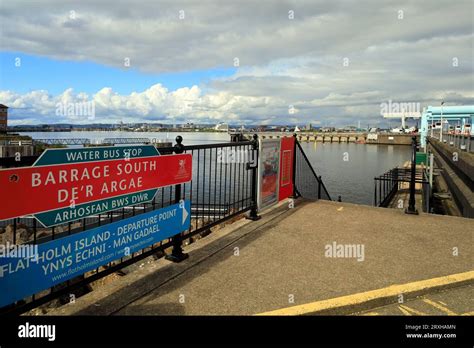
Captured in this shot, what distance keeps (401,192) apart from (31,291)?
24867 millimetres

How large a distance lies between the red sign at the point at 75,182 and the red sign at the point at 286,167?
12.8 feet

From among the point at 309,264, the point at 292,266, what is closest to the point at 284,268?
the point at 292,266

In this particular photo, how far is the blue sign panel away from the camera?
2.77 meters

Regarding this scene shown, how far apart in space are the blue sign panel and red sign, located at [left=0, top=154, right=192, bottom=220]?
0.34m

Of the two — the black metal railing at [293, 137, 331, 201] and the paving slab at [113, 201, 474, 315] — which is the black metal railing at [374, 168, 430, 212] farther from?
the paving slab at [113, 201, 474, 315]

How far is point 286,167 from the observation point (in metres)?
8.21

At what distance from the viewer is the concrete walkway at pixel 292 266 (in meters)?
3.54

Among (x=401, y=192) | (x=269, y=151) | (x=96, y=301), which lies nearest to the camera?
(x=96, y=301)

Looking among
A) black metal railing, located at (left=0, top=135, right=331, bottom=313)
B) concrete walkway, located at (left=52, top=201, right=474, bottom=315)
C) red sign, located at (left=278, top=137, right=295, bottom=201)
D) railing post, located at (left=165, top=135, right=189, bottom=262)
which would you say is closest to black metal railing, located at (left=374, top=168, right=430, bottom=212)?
black metal railing, located at (left=0, top=135, right=331, bottom=313)

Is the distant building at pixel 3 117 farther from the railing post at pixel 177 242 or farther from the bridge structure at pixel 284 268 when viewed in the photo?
the bridge structure at pixel 284 268

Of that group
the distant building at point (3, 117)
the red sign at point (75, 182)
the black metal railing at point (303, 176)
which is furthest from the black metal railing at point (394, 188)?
the distant building at point (3, 117)

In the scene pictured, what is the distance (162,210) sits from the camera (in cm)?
438
